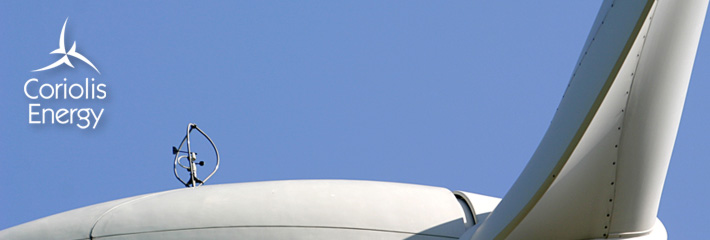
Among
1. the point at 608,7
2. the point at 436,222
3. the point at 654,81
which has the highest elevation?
the point at 608,7

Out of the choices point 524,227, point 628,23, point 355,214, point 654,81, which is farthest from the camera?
point 355,214

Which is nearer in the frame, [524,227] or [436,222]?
[524,227]

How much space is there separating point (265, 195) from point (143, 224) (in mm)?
1142

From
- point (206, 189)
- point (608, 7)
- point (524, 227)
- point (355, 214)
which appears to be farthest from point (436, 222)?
point (608, 7)

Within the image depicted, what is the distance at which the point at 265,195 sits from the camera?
9.36 m

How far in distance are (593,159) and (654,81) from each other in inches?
29.3

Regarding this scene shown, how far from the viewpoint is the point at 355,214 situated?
9.02 m

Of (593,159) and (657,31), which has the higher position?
(657,31)

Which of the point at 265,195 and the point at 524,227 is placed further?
the point at 265,195

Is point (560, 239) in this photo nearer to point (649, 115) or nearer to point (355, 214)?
point (649, 115)

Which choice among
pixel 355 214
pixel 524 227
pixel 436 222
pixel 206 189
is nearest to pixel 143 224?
pixel 206 189

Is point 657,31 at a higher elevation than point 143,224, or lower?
higher

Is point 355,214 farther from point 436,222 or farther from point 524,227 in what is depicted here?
point 524,227

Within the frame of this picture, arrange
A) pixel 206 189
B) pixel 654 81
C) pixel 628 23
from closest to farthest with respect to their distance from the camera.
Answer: pixel 628 23
pixel 654 81
pixel 206 189
